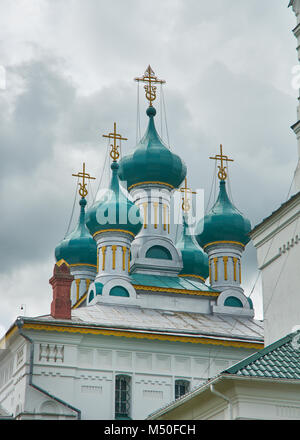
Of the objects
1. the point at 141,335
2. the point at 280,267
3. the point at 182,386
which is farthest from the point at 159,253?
the point at 280,267

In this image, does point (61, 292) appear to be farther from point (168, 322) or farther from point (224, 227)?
point (224, 227)

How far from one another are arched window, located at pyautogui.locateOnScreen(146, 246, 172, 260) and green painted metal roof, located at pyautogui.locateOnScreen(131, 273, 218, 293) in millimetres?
846

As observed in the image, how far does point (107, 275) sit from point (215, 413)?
15.0 m

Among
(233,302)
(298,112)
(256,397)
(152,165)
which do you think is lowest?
(256,397)

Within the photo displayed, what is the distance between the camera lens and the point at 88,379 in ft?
72.8

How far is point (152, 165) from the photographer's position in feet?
94.5

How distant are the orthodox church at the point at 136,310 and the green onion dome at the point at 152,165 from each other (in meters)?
0.04

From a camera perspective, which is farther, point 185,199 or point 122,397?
point 185,199

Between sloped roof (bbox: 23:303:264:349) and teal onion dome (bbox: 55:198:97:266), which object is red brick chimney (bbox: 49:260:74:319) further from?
teal onion dome (bbox: 55:198:97:266)

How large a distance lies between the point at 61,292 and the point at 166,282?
16.3ft

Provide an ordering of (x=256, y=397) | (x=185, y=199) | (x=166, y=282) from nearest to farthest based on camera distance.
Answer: (x=256, y=397) < (x=166, y=282) < (x=185, y=199)

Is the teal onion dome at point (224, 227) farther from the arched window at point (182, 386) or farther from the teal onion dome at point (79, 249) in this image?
the arched window at point (182, 386)

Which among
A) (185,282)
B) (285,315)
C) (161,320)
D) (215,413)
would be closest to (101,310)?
(161,320)
